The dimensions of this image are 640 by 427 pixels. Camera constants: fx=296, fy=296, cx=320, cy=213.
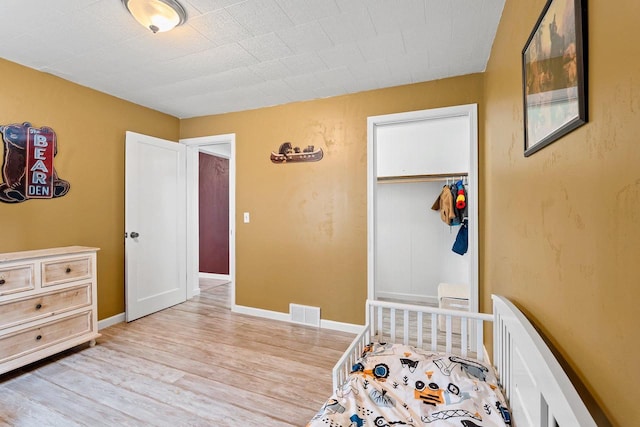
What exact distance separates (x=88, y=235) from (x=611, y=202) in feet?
12.2

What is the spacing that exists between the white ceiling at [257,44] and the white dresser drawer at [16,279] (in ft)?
5.29

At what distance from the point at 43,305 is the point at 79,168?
1.29 metres

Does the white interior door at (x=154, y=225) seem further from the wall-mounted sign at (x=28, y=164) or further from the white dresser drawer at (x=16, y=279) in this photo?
the white dresser drawer at (x=16, y=279)

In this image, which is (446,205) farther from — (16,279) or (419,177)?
(16,279)

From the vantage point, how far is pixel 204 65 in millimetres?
2455

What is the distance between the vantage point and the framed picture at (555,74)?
2.49ft

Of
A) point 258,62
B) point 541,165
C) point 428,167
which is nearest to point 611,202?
point 541,165

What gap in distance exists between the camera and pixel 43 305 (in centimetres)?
225

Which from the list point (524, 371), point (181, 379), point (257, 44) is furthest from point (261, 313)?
point (524, 371)

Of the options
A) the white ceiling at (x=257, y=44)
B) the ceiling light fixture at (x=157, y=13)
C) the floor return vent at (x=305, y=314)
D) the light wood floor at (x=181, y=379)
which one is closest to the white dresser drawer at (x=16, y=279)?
the light wood floor at (x=181, y=379)

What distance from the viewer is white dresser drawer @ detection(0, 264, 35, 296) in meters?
2.03

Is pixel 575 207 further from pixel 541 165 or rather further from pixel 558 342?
pixel 558 342

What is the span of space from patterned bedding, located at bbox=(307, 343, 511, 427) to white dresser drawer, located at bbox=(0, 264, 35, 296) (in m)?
2.34

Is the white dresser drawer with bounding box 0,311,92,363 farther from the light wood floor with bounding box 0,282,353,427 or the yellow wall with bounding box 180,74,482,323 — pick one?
the yellow wall with bounding box 180,74,482,323
